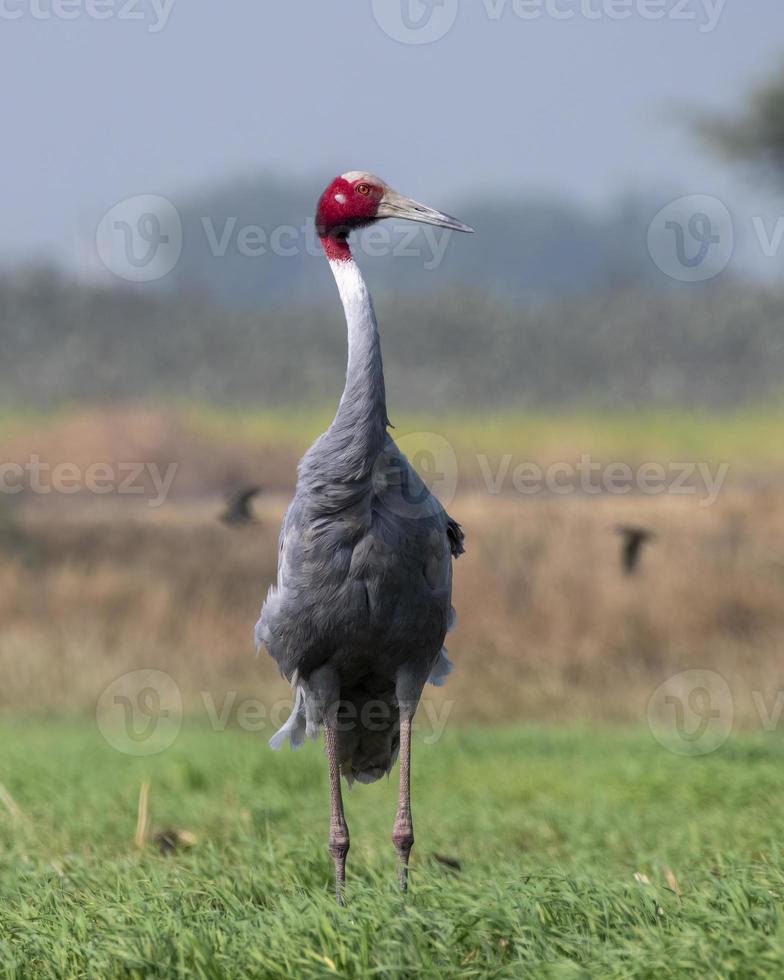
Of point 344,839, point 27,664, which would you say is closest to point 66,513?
point 27,664

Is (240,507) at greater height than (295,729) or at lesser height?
greater

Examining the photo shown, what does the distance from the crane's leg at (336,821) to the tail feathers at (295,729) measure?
0.22 metres

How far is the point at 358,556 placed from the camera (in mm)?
5453

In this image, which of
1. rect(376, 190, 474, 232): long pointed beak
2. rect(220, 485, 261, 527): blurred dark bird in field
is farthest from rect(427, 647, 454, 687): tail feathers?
rect(220, 485, 261, 527): blurred dark bird in field

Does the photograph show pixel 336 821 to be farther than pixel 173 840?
No

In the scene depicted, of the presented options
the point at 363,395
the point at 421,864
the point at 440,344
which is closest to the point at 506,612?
the point at 421,864

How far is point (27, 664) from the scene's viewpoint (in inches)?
590

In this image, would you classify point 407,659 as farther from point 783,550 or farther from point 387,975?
point 783,550

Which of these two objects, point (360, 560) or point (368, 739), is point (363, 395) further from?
point (368, 739)

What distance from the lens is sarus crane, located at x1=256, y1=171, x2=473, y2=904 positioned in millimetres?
5441

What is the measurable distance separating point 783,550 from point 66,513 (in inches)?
372

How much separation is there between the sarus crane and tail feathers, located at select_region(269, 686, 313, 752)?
13 cm

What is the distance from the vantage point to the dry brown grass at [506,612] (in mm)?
14070

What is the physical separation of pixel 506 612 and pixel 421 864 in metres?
8.98
